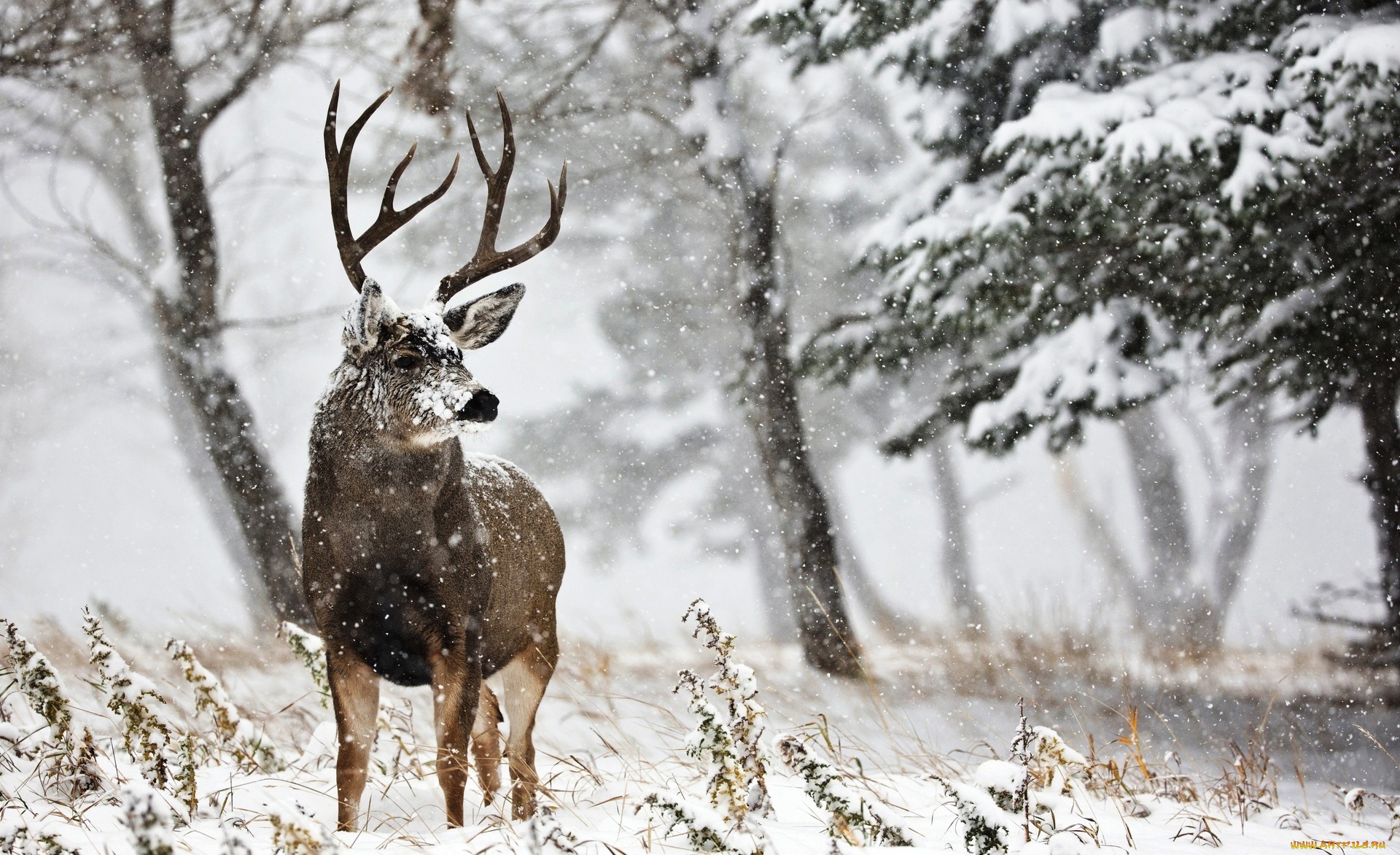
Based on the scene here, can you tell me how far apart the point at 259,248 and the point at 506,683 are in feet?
26.5

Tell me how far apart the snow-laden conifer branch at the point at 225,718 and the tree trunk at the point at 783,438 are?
4268 mm

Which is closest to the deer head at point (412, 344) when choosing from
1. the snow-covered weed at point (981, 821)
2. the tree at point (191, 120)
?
the snow-covered weed at point (981, 821)

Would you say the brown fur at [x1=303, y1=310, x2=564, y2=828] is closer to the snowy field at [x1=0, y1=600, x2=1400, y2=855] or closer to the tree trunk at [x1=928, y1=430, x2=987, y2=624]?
the snowy field at [x1=0, y1=600, x2=1400, y2=855]

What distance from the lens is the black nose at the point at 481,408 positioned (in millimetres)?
2771

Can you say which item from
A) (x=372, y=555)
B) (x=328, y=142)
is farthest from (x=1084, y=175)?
(x=372, y=555)

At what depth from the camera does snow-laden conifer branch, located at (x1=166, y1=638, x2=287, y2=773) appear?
3.38m

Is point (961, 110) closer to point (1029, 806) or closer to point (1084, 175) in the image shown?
point (1084, 175)

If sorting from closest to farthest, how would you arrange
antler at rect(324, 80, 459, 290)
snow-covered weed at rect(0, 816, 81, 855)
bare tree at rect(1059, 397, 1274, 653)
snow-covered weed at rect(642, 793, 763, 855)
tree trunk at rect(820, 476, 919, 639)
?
snow-covered weed at rect(0, 816, 81, 855), snow-covered weed at rect(642, 793, 763, 855), antler at rect(324, 80, 459, 290), tree trunk at rect(820, 476, 919, 639), bare tree at rect(1059, 397, 1274, 653)

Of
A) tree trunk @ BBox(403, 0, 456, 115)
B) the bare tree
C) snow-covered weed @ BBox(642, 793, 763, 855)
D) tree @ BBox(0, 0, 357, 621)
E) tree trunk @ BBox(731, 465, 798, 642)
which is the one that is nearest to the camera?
snow-covered weed @ BBox(642, 793, 763, 855)

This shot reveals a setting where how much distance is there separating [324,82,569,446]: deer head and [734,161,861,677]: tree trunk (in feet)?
14.6

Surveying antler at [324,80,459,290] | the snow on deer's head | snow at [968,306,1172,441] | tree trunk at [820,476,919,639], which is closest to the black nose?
the snow on deer's head

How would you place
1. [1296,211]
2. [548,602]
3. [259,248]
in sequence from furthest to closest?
[259,248]
[1296,211]
[548,602]

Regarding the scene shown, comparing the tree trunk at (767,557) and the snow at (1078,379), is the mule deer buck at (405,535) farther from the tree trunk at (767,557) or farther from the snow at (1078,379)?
the tree trunk at (767,557)

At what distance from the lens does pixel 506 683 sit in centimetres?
371
